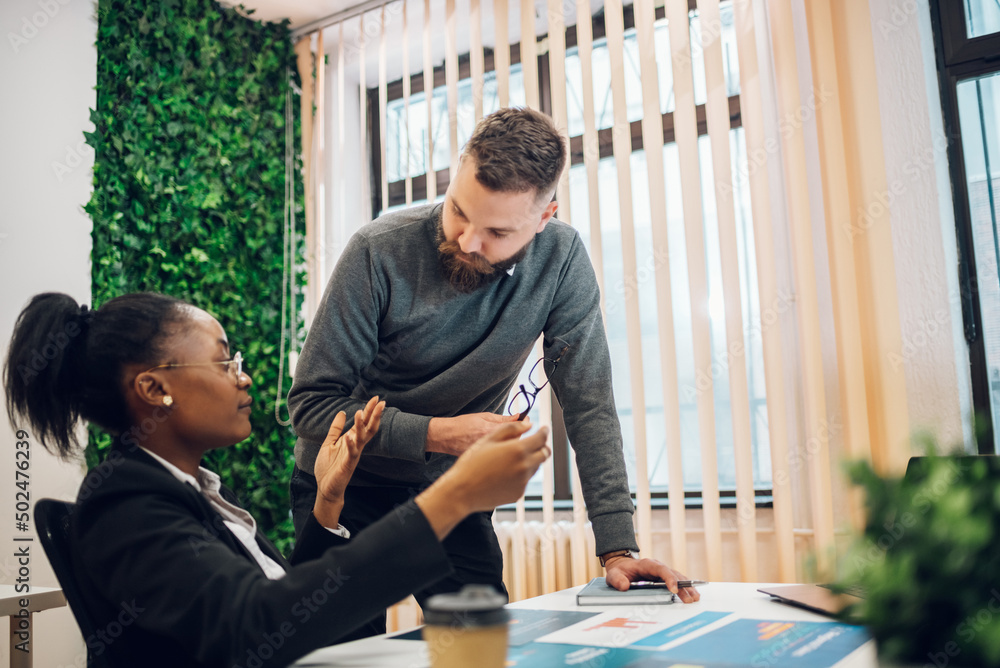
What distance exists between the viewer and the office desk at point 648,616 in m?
0.90

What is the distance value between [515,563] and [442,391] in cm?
166

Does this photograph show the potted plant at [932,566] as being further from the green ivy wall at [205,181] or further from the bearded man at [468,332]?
the green ivy wall at [205,181]

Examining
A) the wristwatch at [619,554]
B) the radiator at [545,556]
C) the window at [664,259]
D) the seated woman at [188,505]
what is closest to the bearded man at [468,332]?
the wristwatch at [619,554]

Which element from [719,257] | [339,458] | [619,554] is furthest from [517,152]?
[719,257]

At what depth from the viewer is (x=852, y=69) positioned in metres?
2.59

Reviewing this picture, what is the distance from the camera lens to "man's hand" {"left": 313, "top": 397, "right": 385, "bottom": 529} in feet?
3.83

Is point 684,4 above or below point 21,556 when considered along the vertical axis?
above

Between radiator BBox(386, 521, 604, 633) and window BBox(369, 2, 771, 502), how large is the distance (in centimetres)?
27

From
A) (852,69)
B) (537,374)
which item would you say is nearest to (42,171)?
(537,374)

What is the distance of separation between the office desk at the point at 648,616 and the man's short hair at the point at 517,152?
80cm

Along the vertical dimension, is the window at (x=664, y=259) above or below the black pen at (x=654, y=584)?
above

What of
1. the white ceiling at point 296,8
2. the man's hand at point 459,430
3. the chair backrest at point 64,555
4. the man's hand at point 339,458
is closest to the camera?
the chair backrest at point 64,555

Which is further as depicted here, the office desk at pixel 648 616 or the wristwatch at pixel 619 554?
the wristwatch at pixel 619 554

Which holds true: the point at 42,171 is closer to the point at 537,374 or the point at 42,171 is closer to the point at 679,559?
the point at 537,374
